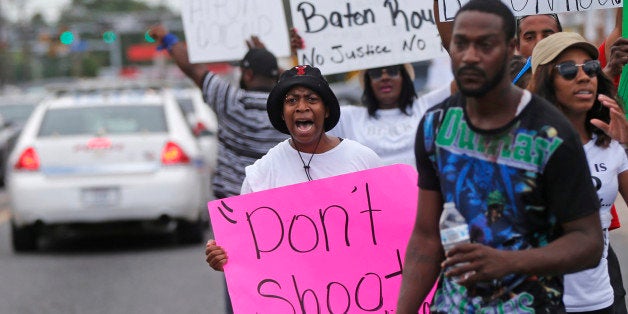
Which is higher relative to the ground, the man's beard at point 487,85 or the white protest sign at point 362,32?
the man's beard at point 487,85

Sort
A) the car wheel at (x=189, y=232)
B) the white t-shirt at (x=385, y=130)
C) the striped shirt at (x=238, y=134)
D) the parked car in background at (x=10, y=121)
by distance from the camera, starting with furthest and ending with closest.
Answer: the parked car in background at (x=10, y=121) < the car wheel at (x=189, y=232) < the striped shirt at (x=238, y=134) < the white t-shirt at (x=385, y=130)

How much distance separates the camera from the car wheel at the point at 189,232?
1235 cm

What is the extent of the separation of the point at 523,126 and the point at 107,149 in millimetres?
9160

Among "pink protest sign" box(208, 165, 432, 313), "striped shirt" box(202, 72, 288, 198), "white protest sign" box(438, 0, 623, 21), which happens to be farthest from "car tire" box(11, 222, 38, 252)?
"pink protest sign" box(208, 165, 432, 313)

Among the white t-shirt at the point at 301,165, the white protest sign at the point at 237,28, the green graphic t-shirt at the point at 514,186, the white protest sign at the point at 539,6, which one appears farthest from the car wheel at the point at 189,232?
the green graphic t-shirt at the point at 514,186

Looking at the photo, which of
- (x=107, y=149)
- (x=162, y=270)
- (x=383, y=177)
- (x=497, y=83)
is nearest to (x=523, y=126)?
(x=497, y=83)

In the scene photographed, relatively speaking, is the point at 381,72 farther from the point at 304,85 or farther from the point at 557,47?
the point at 557,47

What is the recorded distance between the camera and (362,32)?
22.7ft

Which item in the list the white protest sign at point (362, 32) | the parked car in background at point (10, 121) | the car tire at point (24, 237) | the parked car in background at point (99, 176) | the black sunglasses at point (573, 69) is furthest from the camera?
the parked car in background at point (10, 121)

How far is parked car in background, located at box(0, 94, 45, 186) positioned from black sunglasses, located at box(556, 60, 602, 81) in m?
18.1

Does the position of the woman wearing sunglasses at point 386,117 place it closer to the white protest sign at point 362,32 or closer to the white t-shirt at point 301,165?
the white protest sign at point 362,32

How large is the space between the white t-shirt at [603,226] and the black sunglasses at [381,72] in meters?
2.31

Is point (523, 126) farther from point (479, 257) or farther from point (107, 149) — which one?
point (107, 149)

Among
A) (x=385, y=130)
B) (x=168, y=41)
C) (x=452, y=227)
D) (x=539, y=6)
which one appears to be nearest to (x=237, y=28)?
(x=168, y=41)
